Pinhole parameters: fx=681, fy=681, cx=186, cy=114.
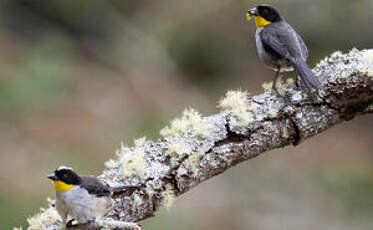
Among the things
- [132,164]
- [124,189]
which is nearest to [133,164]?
[132,164]

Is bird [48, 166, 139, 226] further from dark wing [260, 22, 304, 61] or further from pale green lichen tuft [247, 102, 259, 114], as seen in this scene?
dark wing [260, 22, 304, 61]

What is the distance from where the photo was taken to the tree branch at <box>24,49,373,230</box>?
393 cm

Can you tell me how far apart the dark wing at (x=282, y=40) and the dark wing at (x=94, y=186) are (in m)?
1.89

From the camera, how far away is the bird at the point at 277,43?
203 inches

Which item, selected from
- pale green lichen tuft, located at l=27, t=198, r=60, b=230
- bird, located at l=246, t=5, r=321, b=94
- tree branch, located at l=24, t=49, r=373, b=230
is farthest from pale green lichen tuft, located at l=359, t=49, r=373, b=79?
pale green lichen tuft, located at l=27, t=198, r=60, b=230

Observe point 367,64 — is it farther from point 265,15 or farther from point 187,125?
point 265,15

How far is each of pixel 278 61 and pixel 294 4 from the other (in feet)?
22.6

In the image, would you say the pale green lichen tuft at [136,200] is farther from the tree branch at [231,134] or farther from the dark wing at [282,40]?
the dark wing at [282,40]

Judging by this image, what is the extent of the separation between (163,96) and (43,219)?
866 centimetres

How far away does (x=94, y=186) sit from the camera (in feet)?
13.0

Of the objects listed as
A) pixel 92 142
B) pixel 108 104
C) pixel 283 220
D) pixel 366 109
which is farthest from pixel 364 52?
pixel 108 104

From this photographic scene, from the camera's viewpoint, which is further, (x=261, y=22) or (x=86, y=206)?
(x=261, y=22)

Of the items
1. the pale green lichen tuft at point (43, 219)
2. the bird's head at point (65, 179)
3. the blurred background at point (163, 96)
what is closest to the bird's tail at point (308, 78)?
the bird's head at point (65, 179)

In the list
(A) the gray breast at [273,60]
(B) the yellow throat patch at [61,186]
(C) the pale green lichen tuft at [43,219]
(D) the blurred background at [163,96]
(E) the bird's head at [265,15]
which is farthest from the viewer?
(D) the blurred background at [163,96]
